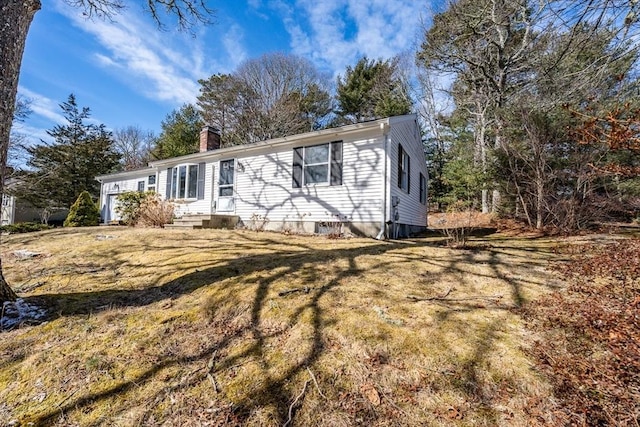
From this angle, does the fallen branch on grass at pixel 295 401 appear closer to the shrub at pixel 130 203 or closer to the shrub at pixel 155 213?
the shrub at pixel 155 213

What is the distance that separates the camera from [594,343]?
2469 millimetres

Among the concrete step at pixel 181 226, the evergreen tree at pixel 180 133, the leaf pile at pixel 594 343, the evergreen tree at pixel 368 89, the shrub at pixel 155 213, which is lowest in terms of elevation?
the leaf pile at pixel 594 343

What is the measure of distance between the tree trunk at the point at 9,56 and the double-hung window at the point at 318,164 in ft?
22.6

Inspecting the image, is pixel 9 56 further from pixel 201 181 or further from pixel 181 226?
pixel 201 181

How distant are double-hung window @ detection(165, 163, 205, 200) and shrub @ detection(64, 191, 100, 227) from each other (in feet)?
18.4

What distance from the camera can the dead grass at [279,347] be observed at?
1991 millimetres

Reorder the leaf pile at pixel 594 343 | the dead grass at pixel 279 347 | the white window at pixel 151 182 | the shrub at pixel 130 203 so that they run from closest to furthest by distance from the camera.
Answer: the leaf pile at pixel 594 343, the dead grass at pixel 279 347, the shrub at pixel 130 203, the white window at pixel 151 182

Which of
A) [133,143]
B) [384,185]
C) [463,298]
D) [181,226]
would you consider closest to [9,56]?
[463,298]

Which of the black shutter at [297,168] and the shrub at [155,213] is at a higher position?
the black shutter at [297,168]

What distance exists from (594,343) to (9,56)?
6.46 m

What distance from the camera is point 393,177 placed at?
8820 mm

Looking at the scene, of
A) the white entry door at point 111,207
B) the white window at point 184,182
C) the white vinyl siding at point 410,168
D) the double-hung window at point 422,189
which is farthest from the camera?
the white entry door at point 111,207

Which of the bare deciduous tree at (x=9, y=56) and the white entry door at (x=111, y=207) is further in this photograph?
the white entry door at (x=111, y=207)

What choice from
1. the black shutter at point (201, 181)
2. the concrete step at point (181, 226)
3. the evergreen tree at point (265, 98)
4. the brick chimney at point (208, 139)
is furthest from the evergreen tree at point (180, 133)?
the concrete step at point (181, 226)
